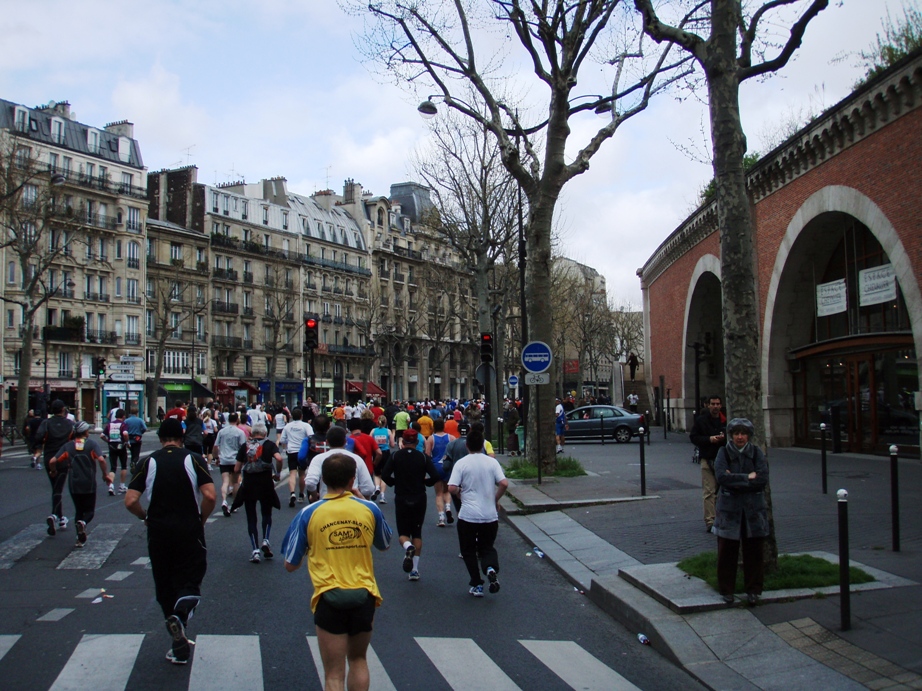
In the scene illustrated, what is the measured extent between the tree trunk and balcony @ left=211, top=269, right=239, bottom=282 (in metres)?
61.8

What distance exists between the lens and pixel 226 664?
6.22 metres

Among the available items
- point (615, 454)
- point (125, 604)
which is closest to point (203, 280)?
point (615, 454)

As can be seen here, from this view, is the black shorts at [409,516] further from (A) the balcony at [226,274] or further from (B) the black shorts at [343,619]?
(A) the balcony at [226,274]

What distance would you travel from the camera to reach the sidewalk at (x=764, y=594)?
5.98 m

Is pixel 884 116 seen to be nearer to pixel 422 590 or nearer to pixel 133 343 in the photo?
pixel 422 590

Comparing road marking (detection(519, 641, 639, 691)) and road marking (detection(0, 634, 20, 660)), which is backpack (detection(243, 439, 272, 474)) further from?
road marking (detection(519, 641, 639, 691))

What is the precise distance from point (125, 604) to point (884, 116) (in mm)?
17807

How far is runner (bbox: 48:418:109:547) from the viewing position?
11258mm

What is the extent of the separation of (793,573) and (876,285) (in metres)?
15.6

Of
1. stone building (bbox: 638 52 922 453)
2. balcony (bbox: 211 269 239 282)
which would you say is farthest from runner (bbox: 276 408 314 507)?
balcony (bbox: 211 269 239 282)

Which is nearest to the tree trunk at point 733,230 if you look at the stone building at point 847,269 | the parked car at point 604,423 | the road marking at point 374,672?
the road marking at point 374,672

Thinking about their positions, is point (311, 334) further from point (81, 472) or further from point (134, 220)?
point (134, 220)

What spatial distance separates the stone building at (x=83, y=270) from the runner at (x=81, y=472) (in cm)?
4217

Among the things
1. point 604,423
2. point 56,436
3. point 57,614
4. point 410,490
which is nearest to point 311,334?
point 56,436
